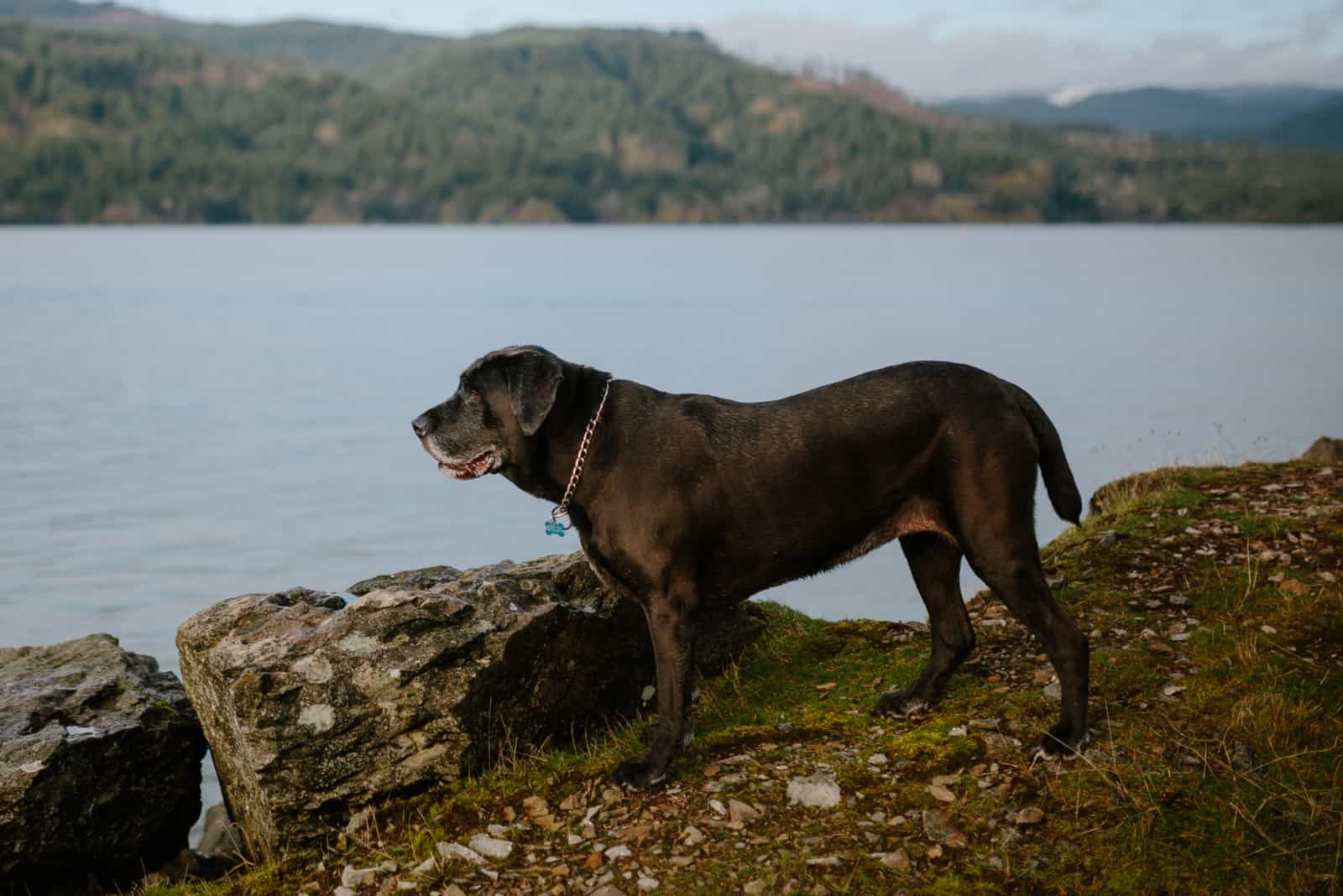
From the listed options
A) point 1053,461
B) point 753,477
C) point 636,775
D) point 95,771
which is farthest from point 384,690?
point 1053,461

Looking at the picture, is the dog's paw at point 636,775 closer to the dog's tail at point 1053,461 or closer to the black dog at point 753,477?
the black dog at point 753,477

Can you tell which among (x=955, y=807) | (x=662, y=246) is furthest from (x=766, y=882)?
(x=662, y=246)

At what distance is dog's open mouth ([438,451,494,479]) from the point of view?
710 centimetres

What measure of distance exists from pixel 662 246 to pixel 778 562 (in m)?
136

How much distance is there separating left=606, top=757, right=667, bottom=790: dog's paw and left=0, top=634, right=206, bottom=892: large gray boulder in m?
3.42

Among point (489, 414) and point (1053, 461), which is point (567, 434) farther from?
point (1053, 461)

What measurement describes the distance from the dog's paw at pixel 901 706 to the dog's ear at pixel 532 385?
2721mm

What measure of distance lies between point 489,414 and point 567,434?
0.46m

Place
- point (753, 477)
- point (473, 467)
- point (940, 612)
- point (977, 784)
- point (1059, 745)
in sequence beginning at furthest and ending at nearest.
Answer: point (940, 612) → point (473, 467) → point (753, 477) → point (1059, 745) → point (977, 784)

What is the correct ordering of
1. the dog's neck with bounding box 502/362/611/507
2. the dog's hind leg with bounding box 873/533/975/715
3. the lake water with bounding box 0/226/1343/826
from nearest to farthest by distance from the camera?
the dog's neck with bounding box 502/362/611/507 < the dog's hind leg with bounding box 873/533/975/715 < the lake water with bounding box 0/226/1343/826

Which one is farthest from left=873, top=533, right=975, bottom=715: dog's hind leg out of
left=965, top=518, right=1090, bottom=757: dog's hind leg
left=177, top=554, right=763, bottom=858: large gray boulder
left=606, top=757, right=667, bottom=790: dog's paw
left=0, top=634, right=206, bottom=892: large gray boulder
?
left=0, top=634, right=206, bottom=892: large gray boulder

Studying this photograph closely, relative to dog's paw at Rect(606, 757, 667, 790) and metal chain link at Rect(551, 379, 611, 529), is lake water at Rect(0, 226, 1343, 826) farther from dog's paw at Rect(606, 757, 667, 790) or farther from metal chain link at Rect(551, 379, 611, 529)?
metal chain link at Rect(551, 379, 611, 529)

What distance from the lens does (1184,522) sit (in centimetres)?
1041

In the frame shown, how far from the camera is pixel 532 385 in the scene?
6.89 m
